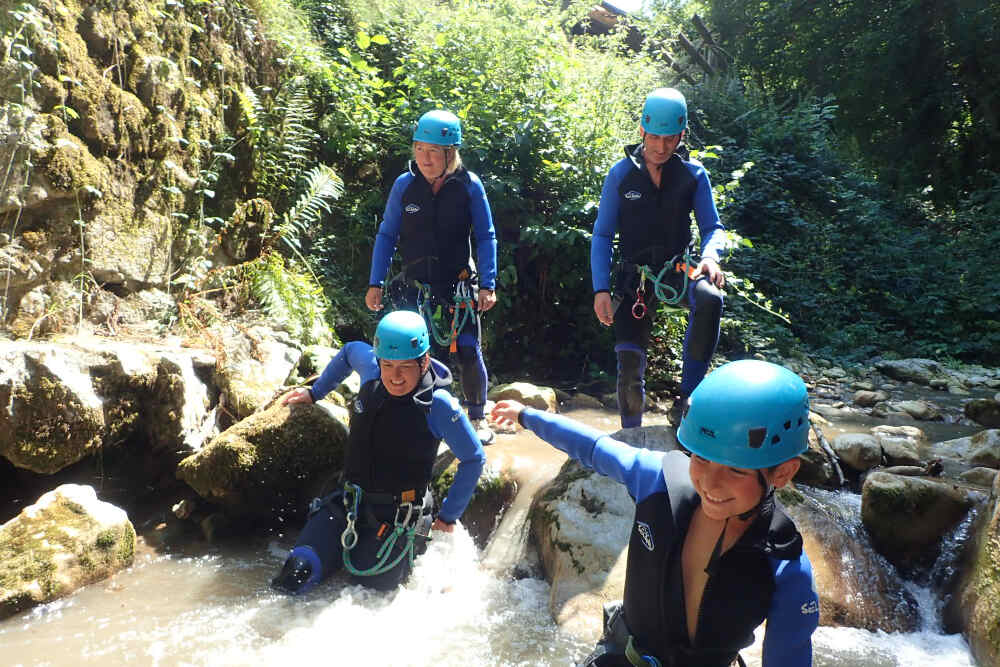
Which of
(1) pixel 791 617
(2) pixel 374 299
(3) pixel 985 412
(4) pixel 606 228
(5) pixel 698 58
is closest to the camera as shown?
(1) pixel 791 617

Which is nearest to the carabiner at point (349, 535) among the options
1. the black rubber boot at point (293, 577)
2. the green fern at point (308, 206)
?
the black rubber boot at point (293, 577)

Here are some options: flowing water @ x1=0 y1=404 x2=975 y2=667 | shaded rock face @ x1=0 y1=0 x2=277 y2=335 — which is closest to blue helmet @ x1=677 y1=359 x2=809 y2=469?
flowing water @ x1=0 y1=404 x2=975 y2=667

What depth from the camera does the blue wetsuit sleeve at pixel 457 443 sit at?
4.18 metres

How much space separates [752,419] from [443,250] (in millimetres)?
3427

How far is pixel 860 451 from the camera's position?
596 cm

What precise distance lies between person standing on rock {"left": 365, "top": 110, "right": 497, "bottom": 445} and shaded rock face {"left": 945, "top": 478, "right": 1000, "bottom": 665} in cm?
331

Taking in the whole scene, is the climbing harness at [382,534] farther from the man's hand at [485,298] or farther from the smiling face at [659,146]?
the smiling face at [659,146]

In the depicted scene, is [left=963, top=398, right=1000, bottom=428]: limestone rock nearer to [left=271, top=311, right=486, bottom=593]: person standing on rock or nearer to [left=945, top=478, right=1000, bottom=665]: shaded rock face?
[left=945, top=478, right=1000, bottom=665]: shaded rock face

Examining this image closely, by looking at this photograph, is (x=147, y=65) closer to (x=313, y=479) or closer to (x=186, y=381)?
(x=186, y=381)

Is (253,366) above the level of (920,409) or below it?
above

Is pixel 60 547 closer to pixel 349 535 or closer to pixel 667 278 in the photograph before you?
pixel 349 535

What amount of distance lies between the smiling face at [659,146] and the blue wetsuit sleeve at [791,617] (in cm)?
301

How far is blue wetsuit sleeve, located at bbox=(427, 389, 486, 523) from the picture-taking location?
4.18 m

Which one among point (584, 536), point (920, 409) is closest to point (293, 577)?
point (584, 536)
